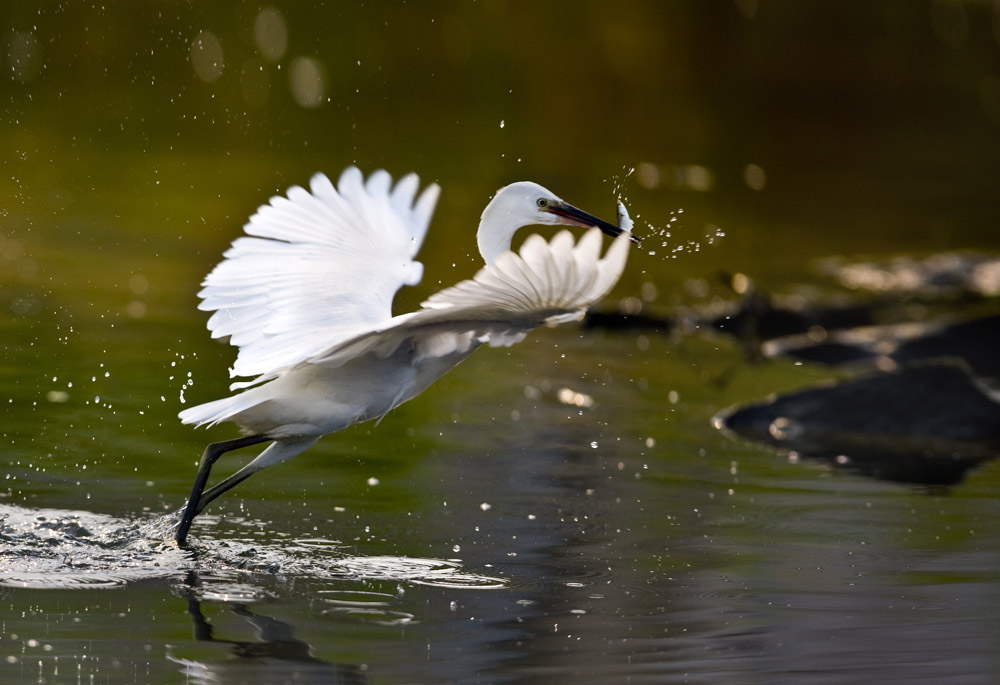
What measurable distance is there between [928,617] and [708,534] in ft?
3.76

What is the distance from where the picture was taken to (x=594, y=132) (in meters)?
22.6

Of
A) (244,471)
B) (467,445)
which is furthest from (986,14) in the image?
(244,471)

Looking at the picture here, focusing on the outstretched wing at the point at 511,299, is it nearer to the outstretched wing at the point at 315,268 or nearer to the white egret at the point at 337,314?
the white egret at the point at 337,314

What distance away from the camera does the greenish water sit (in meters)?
4.34

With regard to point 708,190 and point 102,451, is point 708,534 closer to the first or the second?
point 102,451

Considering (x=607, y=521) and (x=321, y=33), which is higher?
(x=321, y=33)

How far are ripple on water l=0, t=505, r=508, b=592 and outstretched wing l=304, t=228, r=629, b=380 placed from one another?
2.19ft

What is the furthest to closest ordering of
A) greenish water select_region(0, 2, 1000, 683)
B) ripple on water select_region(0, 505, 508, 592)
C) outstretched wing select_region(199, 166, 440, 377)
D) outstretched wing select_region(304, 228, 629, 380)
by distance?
outstretched wing select_region(199, 166, 440, 377), ripple on water select_region(0, 505, 508, 592), greenish water select_region(0, 2, 1000, 683), outstretched wing select_region(304, 228, 629, 380)

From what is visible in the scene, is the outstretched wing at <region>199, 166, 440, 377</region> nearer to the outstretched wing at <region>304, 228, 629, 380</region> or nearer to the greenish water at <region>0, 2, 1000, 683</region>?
the outstretched wing at <region>304, 228, 629, 380</region>

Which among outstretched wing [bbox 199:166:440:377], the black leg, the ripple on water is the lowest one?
the ripple on water

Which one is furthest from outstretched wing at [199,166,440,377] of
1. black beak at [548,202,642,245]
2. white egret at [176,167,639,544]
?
black beak at [548,202,642,245]

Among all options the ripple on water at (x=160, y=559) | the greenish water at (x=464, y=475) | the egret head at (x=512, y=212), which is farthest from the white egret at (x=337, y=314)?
the greenish water at (x=464, y=475)

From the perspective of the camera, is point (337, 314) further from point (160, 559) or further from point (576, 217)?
point (160, 559)

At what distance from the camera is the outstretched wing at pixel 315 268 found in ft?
17.2
